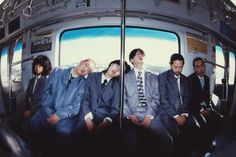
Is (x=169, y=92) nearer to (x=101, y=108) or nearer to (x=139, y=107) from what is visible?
(x=139, y=107)

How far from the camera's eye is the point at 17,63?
155 centimetres

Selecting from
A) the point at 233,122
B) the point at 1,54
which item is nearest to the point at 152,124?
the point at 233,122

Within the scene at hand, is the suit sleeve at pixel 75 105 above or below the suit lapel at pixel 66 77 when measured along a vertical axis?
below

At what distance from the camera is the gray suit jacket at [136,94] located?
4.55 ft

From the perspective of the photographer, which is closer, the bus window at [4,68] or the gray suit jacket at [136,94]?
the gray suit jacket at [136,94]

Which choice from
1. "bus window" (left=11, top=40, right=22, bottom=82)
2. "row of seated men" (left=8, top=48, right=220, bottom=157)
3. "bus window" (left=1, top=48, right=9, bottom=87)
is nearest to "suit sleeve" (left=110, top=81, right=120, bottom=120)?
"row of seated men" (left=8, top=48, right=220, bottom=157)

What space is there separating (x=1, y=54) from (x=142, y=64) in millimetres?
645

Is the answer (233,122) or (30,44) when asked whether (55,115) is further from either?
(233,122)

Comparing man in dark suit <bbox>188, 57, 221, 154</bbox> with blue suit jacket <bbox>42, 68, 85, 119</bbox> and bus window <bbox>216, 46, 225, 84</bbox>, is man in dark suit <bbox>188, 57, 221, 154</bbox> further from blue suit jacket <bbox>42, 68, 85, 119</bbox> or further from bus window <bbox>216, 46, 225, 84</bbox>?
→ blue suit jacket <bbox>42, 68, 85, 119</bbox>

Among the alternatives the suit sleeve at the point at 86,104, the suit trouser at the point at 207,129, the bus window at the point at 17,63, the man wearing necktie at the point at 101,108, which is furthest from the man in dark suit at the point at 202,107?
the bus window at the point at 17,63

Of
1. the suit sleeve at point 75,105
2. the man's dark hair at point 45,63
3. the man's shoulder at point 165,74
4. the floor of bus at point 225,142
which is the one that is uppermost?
the man's dark hair at point 45,63

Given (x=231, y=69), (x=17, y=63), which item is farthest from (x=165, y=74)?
(x=17, y=63)

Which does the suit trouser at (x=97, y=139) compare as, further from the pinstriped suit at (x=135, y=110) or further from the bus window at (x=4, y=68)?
the bus window at (x=4, y=68)

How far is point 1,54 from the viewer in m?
1.73
